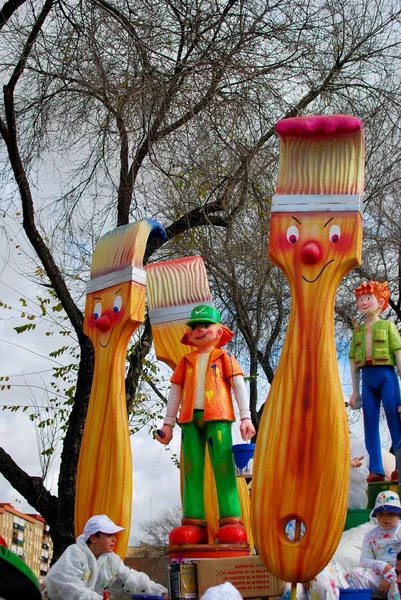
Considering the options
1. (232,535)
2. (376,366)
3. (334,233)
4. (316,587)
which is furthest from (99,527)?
(376,366)

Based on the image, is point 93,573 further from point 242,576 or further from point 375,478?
point 375,478

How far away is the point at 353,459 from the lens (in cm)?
744

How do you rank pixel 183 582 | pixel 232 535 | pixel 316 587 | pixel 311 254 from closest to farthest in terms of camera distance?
pixel 316 587
pixel 183 582
pixel 311 254
pixel 232 535

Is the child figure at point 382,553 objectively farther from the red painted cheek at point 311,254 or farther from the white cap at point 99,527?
the red painted cheek at point 311,254

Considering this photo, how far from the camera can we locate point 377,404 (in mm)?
7379

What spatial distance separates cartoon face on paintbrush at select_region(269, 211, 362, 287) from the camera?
5070 millimetres

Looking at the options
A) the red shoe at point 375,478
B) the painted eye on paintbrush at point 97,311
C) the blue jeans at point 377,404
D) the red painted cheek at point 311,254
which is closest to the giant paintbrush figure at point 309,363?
the red painted cheek at point 311,254

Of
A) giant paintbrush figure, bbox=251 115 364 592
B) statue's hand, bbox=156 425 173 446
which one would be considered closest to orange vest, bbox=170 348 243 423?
statue's hand, bbox=156 425 173 446

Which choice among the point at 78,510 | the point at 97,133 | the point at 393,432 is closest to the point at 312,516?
the point at 78,510

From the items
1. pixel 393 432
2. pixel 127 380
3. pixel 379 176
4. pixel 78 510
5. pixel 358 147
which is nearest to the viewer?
pixel 358 147

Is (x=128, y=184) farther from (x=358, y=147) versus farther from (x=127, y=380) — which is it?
(x=358, y=147)

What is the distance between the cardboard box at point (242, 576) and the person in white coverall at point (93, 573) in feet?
0.85

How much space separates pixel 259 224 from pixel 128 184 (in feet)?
5.23

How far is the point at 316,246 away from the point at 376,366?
2447mm
